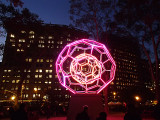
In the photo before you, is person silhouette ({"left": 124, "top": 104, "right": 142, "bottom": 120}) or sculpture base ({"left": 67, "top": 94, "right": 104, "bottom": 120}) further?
sculpture base ({"left": 67, "top": 94, "right": 104, "bottom": 120})

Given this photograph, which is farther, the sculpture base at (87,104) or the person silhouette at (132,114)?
the sculpture base at (87,104)

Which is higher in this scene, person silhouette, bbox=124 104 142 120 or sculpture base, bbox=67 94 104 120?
person silhouette, bbox=124 104 142 120

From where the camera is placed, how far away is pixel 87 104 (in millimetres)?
9977

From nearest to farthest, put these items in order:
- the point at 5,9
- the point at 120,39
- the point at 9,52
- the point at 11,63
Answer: the point at 5,9, the point at 120,39, the point at 9,52, the point at 11,63

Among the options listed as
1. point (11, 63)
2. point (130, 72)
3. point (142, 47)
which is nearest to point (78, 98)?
point (142, 47)

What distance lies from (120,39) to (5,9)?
526 inches

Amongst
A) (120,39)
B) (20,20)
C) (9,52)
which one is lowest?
(9,52)

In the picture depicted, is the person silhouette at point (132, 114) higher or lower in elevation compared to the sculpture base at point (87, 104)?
higher

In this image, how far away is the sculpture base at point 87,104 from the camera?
32.1ft

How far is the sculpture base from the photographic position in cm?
977

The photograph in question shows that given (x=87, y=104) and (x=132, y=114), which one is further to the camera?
(x=87, y=104)

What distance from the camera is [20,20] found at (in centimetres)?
1894

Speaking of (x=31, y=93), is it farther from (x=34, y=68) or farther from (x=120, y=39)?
(x=120, y=39)

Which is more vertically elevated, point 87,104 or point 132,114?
point 132,114
